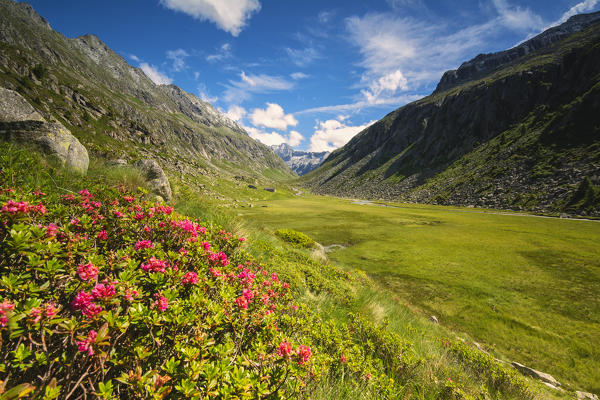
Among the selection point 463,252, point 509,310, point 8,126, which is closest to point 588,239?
point 463,252

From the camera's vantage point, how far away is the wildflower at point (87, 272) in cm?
242

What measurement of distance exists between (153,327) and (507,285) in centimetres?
2103

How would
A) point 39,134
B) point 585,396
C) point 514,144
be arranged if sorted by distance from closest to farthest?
point 585,396
point 39,134
point 514,144

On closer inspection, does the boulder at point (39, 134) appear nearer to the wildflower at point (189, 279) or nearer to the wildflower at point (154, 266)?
the wildflower at point (154, 266)

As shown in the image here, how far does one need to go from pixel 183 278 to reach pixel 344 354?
3234mm

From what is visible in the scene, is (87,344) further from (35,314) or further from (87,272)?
(87,272)

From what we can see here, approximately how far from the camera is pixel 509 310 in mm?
12609

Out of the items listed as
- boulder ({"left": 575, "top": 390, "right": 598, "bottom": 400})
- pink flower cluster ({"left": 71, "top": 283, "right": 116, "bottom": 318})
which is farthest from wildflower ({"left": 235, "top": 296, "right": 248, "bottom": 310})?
boulder ({"left": 575, "top": 390, "right": 598, "bottom": 400})

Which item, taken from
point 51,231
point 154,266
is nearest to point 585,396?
point 154,266

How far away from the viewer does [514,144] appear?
3551 inches

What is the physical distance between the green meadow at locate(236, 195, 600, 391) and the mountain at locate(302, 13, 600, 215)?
143 ft

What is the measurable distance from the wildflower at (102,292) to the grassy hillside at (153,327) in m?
0.01

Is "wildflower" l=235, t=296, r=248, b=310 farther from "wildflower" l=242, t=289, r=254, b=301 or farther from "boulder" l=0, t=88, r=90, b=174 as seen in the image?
"boulder" l=0, t=88, r=90, b=174

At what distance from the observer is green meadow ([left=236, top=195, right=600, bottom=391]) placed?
9.89 metres
